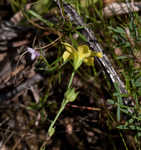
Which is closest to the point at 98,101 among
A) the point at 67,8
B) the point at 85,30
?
the point at 85,30

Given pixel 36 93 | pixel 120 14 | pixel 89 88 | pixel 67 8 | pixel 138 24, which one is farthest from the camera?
pixel 36 93

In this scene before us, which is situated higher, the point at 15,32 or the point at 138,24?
the point at 15,32

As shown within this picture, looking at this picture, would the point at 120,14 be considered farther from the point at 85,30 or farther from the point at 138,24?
the point at 85,30

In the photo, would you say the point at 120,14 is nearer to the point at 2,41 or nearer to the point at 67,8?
the point at 67,8

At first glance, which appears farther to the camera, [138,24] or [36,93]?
[36,93]

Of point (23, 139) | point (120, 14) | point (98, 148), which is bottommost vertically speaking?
point (98, 148)

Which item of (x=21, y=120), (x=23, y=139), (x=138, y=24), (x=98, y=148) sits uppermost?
(x=138, y=24)

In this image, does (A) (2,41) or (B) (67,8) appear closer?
(B) (67,8)

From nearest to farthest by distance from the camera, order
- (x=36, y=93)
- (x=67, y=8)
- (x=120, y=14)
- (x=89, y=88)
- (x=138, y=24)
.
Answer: (x=67, y=8) < (x=138, y=24) < (x=120, y=14) < (x=89, y=88) < (x=36, y=93)

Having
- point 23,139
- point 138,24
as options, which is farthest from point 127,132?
point 23,139
